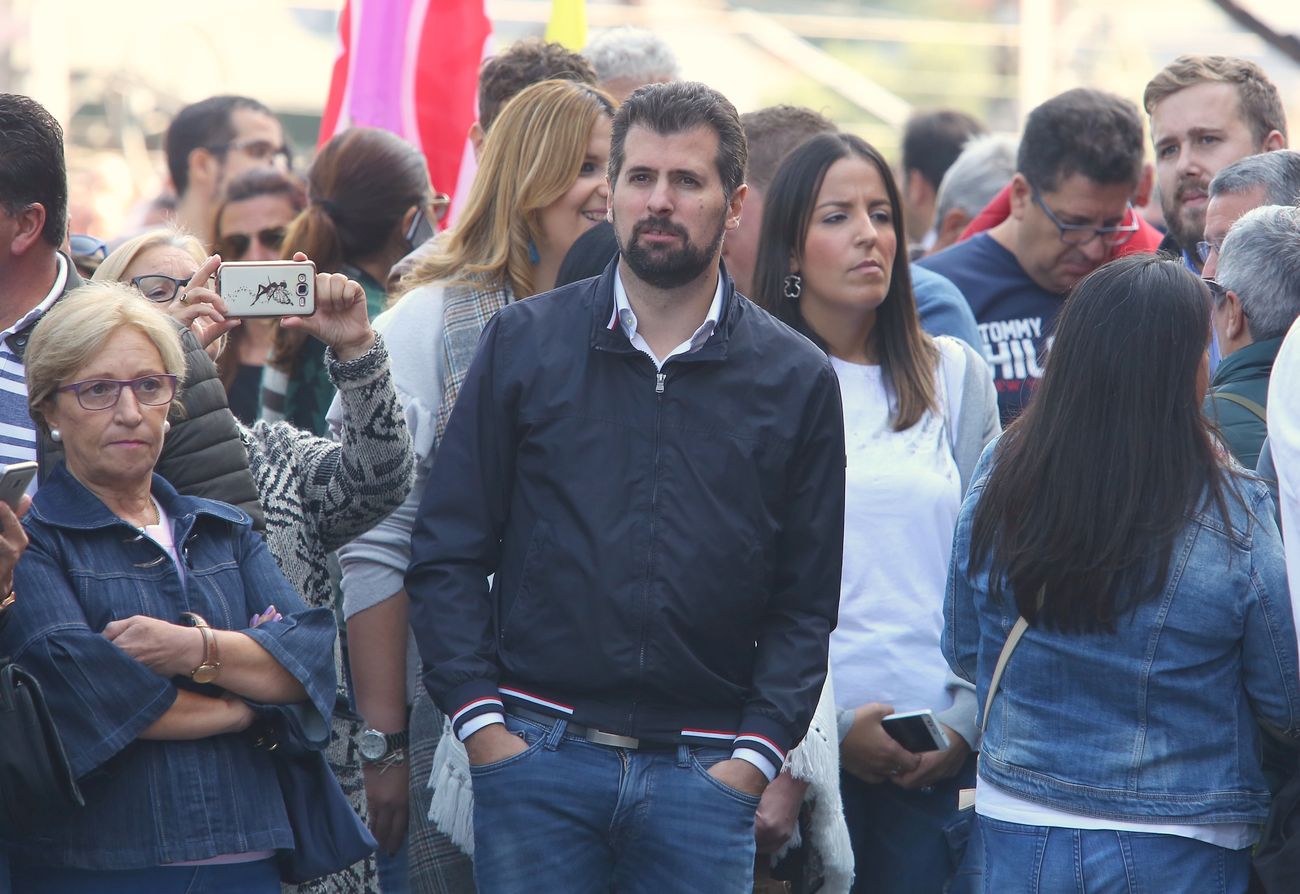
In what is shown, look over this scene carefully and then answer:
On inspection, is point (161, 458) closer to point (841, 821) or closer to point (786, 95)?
point (841, 821)

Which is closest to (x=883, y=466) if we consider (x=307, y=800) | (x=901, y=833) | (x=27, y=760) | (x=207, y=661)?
(x=901, y=833)

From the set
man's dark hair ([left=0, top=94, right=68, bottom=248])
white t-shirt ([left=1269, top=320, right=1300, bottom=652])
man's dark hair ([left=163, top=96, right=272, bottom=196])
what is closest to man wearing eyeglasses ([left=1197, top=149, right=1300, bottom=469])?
white t-shirt ([left=1269, top=320, right=1300, bottom=652])

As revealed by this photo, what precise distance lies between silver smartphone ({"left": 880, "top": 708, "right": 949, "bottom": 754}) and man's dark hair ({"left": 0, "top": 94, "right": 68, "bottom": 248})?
2.10 m

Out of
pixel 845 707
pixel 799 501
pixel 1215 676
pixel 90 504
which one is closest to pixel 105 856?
pixel 90 504

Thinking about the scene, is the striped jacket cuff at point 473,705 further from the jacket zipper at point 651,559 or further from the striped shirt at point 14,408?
the striped shirt at point 14,408

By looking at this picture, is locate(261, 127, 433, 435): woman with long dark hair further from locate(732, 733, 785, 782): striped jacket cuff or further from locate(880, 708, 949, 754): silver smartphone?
locate(732, 733, 785, 782): striped jacket cuff

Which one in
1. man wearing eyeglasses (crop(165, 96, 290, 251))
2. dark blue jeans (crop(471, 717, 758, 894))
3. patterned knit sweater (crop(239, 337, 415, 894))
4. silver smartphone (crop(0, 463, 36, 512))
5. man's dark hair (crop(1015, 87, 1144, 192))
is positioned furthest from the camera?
man wearing eyeglasses (crop(165, 96, 290, 251))

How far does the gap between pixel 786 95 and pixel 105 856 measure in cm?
1870

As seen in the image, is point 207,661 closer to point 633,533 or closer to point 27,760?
point 27,760

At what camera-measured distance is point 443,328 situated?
13.8ft

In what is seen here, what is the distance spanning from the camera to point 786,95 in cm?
2089

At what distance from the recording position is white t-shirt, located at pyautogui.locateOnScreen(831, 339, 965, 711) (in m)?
4.10

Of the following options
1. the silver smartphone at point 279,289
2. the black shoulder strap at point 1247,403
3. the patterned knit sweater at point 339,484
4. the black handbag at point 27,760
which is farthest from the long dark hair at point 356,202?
the black shoulder strap at point 1247,403

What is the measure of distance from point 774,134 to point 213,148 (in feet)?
10.3
